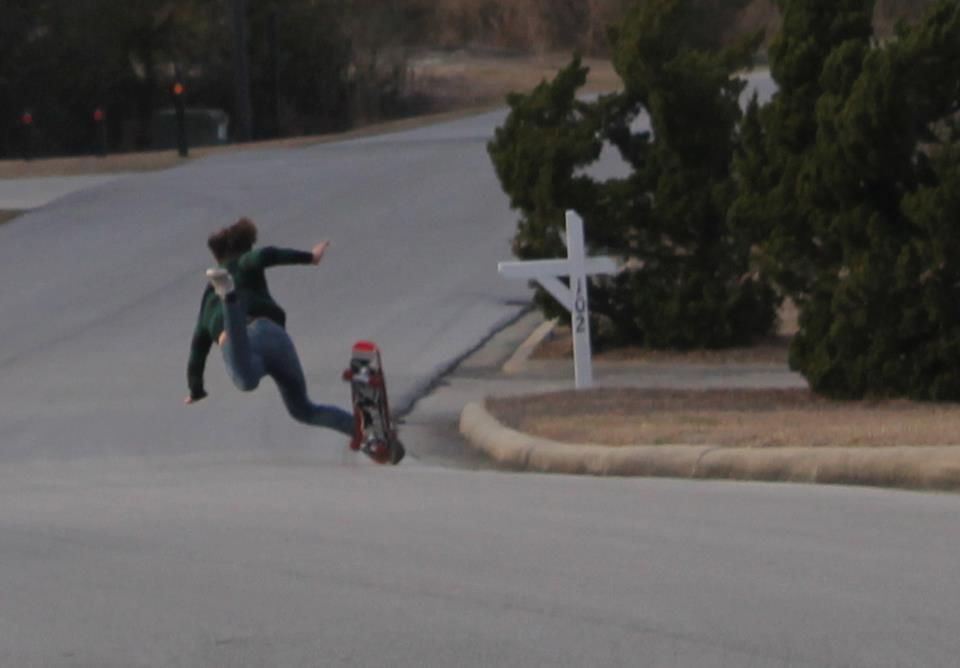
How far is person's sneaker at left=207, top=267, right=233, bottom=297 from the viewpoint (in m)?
11.4

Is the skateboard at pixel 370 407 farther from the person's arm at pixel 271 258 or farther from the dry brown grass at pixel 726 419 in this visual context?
the dry brown grass at pixel 726 419

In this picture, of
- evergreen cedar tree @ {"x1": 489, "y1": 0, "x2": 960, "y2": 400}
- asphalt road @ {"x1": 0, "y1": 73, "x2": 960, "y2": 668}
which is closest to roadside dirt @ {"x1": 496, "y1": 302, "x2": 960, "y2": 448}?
evergreen cedar tree @ {"x1": 489, "y1": 0, "x2": 960, "y2": 400}

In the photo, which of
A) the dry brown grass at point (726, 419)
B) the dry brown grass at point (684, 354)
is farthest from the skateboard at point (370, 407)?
the dry brown grass at point (684, 354)

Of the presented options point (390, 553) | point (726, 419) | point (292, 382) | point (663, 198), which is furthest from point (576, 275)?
point (390, 553)

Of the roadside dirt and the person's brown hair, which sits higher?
the person's brown hair

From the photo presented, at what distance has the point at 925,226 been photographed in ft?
46.0

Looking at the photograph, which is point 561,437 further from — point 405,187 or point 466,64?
point 466,64

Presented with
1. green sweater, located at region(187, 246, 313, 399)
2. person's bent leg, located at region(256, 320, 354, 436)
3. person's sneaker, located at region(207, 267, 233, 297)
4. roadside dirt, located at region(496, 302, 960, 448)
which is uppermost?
person's sneaker, located at region(207, 267, 233, 297)

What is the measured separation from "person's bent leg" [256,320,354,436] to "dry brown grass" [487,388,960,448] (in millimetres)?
1448

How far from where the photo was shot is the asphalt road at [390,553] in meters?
6.62

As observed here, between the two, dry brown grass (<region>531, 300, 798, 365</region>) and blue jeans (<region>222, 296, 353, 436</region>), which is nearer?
blue jeans (<region>222, 296, 353, 436</region>)

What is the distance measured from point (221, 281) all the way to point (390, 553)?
3.52 meters

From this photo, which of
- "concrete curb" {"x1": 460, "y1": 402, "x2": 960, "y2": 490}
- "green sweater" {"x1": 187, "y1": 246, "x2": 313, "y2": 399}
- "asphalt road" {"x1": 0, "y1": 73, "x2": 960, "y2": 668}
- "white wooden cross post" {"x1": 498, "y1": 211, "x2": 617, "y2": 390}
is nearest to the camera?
"asphalt road" {"x1": 0, "y1": 73, "x2": 960, "y2": 668}

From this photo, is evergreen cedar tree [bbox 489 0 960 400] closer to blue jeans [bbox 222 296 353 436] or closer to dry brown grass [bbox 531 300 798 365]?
dry brown grass [bbox 531 300 798 365]
